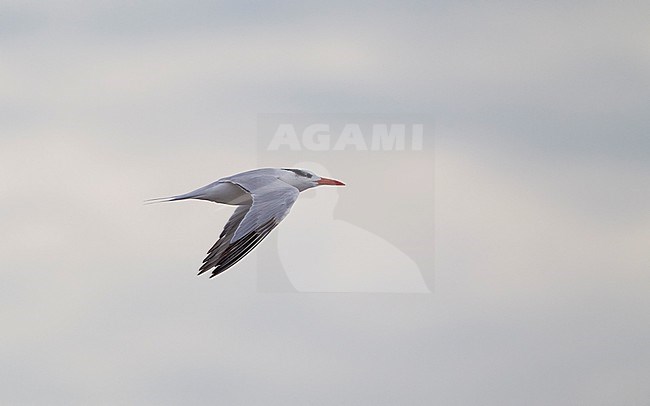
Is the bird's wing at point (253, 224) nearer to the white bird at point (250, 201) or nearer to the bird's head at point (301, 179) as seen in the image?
the white bird at point (250, 201)

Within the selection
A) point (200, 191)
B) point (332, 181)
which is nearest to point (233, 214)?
point (200, 191)

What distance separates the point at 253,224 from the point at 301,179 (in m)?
4.30

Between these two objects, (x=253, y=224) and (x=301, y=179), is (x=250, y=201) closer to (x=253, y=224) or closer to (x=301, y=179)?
(x=301, y=179)

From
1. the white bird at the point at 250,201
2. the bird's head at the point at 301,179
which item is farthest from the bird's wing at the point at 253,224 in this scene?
the bird's head at the point at 301,179

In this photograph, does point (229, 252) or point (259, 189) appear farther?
point (259, 189)

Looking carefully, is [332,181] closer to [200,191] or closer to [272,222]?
[200,191]

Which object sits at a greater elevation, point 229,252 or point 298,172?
point 298,172

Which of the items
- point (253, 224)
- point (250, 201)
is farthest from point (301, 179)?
point (253, 224)

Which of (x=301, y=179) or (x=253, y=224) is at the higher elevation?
(x=301, y=179)

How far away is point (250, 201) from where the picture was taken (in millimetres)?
23734

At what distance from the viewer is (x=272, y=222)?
68.3ft

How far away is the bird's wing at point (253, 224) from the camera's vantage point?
798 inches

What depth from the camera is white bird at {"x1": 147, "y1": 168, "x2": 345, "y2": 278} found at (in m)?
20.4

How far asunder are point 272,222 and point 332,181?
525cm
